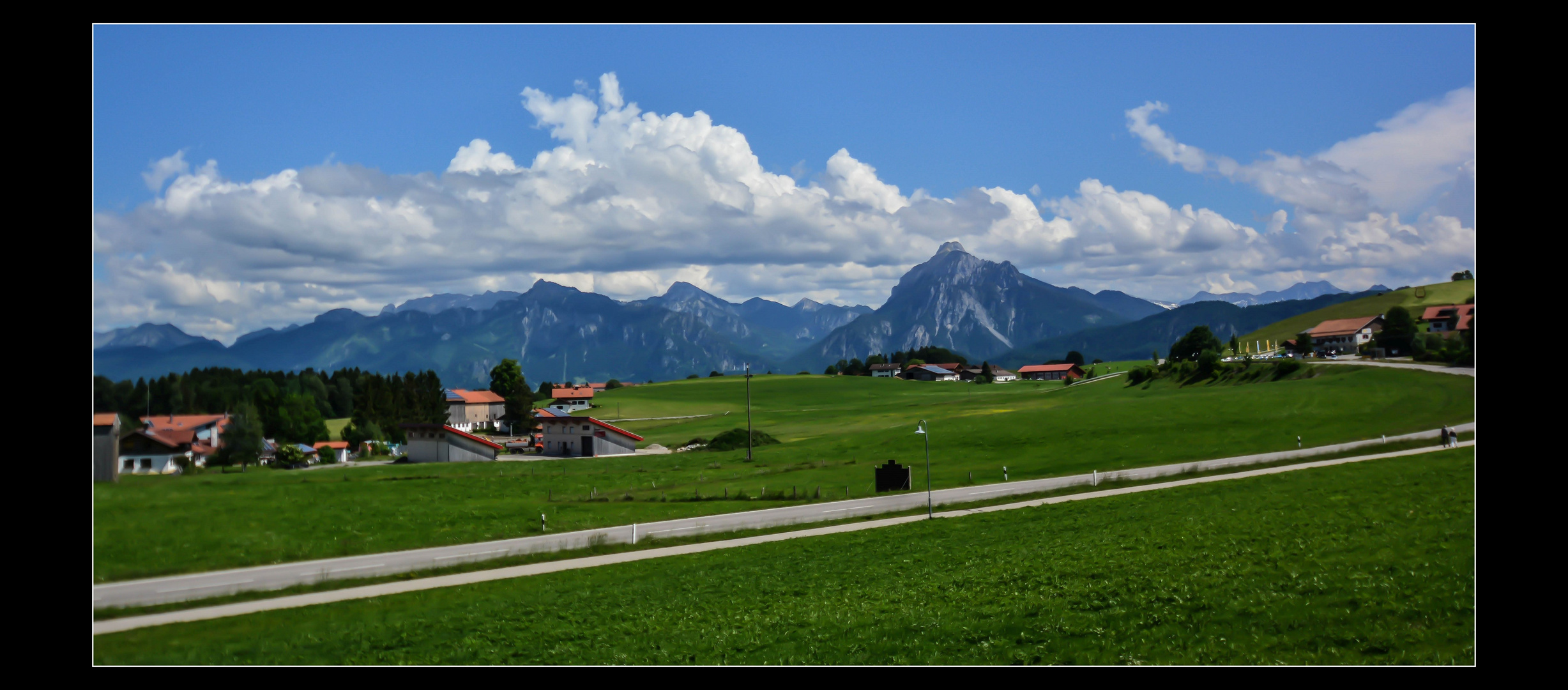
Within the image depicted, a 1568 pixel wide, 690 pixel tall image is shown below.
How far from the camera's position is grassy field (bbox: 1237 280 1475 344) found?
34875 millimetres

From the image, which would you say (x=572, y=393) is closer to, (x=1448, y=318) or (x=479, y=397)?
(x=479, y=397)

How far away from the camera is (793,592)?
65.0 ft

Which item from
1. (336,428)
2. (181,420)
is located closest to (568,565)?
(181,420)

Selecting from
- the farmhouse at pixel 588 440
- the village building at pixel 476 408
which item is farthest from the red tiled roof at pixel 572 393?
the farmhouse at pixel 588 440

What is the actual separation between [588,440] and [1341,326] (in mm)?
83281

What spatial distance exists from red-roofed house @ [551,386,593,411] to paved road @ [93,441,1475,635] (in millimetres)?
113673

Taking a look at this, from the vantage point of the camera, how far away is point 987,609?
1675cm

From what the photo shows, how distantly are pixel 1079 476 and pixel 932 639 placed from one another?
32.1 metres

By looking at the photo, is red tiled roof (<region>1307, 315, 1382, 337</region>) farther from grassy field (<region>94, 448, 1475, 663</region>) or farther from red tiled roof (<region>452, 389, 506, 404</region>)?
red tiled roof (<region>452, 389, 506, 404</region>)

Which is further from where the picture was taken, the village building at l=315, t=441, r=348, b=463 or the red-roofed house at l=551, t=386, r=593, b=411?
the red-roofed house at l=551, t=386, r=593, b=411

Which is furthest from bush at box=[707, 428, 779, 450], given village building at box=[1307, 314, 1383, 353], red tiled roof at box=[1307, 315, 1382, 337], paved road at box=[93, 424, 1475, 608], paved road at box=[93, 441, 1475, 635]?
red tiled roof at box=[1307, 315, 1382, 337]
